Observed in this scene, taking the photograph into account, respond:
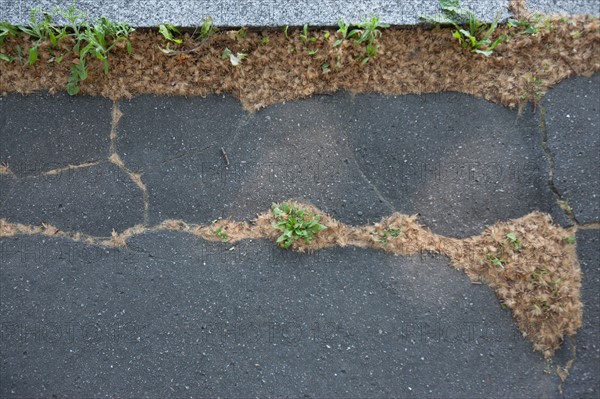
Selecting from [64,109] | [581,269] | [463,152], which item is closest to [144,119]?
[64,109]

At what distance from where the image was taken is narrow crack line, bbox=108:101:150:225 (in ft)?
8.64

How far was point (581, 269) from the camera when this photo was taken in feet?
8.00

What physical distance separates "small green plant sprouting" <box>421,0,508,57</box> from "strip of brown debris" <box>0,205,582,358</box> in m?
0.91

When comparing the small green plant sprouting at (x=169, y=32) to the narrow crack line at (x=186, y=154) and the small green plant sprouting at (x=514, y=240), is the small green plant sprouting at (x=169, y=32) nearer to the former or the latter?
the narrow crack line at (x=186, y=154)

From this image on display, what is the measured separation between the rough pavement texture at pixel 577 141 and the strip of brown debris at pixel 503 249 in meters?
0.17

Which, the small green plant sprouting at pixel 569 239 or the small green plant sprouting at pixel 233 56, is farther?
the small green plant sprouting at pixel 233 56

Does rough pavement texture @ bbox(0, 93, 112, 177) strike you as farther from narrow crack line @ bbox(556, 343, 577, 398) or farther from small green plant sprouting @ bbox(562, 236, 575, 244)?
narrow crack line @ bbox(556, 343, 577, 398)

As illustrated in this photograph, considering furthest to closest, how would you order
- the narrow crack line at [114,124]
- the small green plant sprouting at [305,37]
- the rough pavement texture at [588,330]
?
the narrow crack line at [114,124] < the small green plant sprouting at [305,37] < the rough pavement texture at [588,330]

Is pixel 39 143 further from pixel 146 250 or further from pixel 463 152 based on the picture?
pixel 463 152

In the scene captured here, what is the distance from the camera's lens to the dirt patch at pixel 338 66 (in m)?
2.56

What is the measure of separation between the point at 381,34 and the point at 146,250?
168 cm

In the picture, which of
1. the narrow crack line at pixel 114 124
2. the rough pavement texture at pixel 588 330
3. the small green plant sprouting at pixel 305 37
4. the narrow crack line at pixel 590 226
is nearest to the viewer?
the rough pavement texture at pixel 588 330

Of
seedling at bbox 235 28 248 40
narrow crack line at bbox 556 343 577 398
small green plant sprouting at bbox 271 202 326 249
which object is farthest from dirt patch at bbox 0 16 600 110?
narrow crack line at bbox 556 343 577 398

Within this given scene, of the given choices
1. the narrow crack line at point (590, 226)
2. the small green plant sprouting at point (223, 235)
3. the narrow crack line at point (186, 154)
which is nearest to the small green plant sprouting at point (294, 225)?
the small green plant sprouting at point (223, 235)
